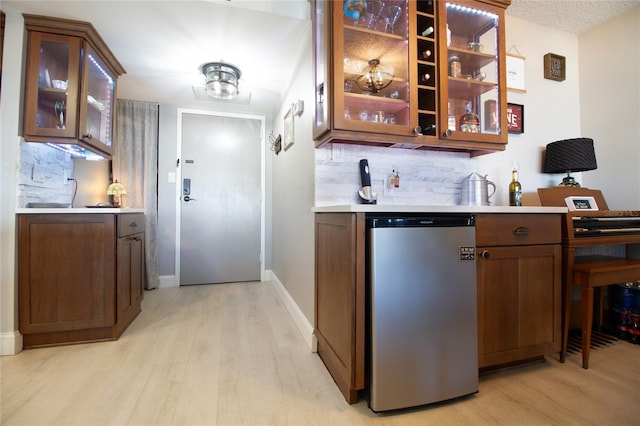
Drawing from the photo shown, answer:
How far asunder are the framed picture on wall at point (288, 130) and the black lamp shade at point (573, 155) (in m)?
2.03

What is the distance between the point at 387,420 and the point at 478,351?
565mm

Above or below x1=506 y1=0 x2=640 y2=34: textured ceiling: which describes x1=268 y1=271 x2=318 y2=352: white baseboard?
below

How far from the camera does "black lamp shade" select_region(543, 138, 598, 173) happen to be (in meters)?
1.96

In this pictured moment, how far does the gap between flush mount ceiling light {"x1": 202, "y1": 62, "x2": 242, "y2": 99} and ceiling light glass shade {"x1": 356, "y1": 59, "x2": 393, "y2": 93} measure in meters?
1.27

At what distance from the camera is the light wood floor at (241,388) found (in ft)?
3.67

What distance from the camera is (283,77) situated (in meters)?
2.44

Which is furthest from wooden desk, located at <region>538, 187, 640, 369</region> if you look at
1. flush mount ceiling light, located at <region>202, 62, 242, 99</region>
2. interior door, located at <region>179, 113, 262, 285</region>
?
interior door, located at <region>179, 113, 262, 285</region>

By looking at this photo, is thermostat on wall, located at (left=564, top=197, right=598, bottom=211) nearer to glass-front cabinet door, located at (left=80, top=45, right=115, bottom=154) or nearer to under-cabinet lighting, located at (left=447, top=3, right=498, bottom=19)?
under-cabinet lighting, located at (left=447, top=3, right=498, bottom=19)

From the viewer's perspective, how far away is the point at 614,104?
2.18m

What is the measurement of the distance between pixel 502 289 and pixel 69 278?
253cm

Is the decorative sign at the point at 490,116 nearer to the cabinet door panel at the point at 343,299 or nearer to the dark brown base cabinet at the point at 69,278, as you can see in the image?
the cabinet door panel at the point at 343,299

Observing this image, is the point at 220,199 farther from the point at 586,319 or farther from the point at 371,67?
the point at 586,319

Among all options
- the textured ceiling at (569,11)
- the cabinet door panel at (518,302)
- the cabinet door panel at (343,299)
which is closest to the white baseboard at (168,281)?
the cabinet door panel at (343,299)

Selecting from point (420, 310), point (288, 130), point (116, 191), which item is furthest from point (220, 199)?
point (420, 310)
